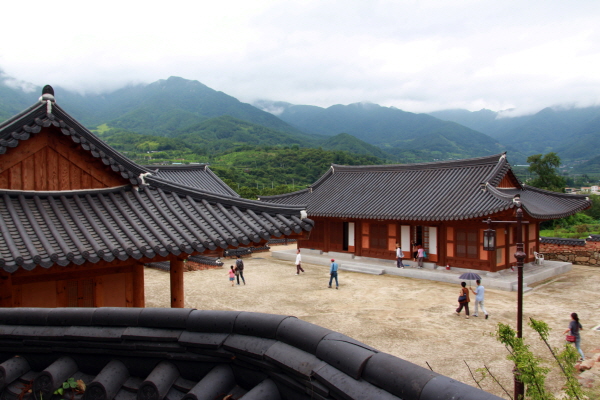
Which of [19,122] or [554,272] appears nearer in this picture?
[19,122]

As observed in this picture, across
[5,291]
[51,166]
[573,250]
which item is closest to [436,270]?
[573,250]

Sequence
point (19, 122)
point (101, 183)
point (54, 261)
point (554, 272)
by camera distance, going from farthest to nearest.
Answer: point (554, 272)
point (101, 183)
point (19, 122)
point (54, 261)

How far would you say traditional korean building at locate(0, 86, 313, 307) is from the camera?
5918 mm

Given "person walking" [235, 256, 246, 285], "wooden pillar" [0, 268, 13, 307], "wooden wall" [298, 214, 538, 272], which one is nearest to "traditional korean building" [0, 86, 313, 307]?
"wooden pillar" [0, 268, 13, 307]

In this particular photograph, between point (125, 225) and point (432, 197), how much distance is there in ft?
57.6

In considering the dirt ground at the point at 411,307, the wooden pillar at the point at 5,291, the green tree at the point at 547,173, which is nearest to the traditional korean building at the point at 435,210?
the dirt ground at the point at 411,307

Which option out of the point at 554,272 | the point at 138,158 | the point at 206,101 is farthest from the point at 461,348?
the point at 206,101

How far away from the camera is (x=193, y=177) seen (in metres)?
29.0

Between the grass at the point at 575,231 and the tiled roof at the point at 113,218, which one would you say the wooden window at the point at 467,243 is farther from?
the tiled roof at the point at 113,218

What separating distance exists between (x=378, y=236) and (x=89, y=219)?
720 inches

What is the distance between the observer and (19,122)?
632cm

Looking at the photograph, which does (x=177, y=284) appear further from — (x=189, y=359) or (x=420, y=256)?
(x=420, y=256)

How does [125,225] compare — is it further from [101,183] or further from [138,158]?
[138,158]

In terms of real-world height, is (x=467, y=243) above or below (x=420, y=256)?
above
